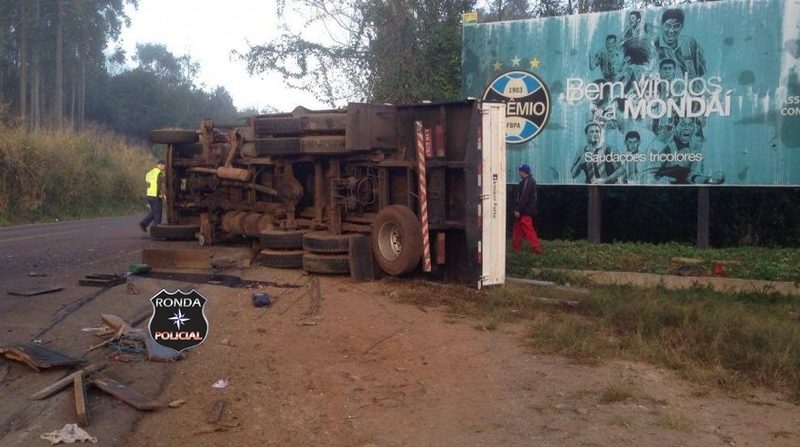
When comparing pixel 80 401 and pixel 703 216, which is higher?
pixel 703 216

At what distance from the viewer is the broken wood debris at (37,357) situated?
23.6 feet

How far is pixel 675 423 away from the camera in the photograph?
617 centimetres

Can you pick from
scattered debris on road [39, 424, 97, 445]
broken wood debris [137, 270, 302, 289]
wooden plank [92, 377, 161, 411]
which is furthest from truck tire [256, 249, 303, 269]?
scattered debris on road [39, 424, 97, 445]

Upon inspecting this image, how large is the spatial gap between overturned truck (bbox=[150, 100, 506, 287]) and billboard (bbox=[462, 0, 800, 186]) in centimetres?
488

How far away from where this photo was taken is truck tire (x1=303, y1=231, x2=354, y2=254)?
1160 centimetres

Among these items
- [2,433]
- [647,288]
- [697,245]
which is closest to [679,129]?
[697,245]

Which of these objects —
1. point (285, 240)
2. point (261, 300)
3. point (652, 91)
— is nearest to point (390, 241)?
point (285, 240)

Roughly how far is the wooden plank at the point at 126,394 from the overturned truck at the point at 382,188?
4.87 metres

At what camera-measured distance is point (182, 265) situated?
12.8 metres

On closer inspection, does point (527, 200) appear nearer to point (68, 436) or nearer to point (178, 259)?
point (178, 259)

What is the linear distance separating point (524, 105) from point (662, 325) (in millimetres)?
7625

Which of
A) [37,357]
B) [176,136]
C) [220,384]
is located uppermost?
[176,136]

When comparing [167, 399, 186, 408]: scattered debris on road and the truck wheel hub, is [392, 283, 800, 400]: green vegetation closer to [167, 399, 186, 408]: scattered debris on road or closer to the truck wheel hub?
the truck wheel hub

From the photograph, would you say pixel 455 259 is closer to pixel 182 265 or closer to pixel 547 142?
pixel 182 265
